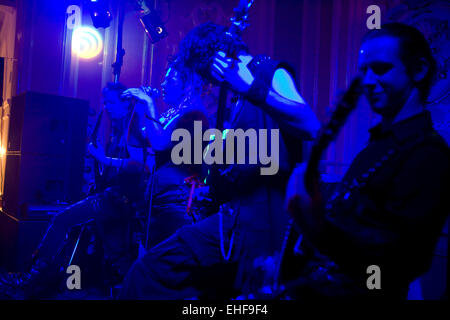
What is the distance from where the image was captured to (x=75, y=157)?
3480mm

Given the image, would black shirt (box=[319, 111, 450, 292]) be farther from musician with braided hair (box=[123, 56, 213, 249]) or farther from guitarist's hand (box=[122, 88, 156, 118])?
guitarist's hand (box=[122, 88, 156, 118])

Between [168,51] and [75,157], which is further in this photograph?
[168,51]

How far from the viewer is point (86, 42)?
485 cm

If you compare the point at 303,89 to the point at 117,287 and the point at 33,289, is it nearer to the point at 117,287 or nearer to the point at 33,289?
the point at 117,287

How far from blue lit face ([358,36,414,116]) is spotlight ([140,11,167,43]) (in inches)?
126

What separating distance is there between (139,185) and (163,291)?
5.61ft

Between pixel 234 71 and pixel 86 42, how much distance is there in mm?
4294

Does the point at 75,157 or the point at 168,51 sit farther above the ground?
the point at 168,51

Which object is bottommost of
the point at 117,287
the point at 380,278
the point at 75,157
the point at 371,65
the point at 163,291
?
the point at 117,287

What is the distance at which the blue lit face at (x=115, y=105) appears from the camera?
122 inches

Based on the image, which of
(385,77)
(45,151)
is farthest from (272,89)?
(45,151)

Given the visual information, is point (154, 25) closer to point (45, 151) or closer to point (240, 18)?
point (45, 151)
